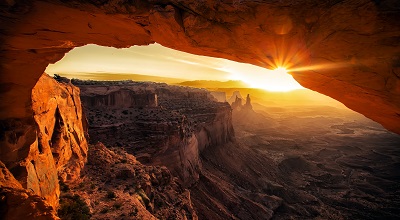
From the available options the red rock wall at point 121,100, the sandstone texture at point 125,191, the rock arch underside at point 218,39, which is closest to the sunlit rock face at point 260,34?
the rock arch underside at point 218,39

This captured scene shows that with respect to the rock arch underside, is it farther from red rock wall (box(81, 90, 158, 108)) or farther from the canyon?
red rock wall (box(81, 90, 158, 108))

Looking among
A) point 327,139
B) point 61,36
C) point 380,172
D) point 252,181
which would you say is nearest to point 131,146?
point 61,36

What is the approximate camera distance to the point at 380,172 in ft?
178

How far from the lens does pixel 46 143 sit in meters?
10.3

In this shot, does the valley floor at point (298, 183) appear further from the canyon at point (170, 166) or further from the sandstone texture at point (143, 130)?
the sandstone texture at point (143, 130)

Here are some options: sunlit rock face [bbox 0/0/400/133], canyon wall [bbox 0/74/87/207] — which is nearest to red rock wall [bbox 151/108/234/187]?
canyon wall [bbox 0/74/87/207]

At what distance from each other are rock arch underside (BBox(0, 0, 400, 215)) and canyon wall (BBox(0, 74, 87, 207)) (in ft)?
0.16

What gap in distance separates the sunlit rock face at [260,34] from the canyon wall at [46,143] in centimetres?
173

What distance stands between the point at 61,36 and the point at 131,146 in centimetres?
2201

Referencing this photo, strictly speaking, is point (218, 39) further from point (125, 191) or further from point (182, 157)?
point (182, 157)

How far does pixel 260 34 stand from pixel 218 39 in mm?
1137

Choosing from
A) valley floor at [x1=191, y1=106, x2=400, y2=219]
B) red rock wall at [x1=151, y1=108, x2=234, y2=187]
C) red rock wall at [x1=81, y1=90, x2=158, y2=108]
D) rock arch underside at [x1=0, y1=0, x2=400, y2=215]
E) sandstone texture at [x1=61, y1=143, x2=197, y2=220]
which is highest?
rock arch underside at [x1=0, y1=0, x2=400, y2=215]

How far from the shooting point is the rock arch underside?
4.73 meters

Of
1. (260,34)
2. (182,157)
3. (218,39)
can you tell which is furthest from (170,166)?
(260,34)
